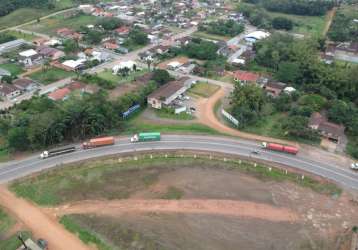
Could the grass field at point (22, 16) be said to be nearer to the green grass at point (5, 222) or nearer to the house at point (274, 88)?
the green grass at point (5, 222)

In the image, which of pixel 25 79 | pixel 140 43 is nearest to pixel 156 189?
pixel 25 79

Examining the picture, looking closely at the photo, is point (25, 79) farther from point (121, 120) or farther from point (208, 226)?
point (208, 226)

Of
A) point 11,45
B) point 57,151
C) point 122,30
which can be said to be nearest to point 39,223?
point 57,151

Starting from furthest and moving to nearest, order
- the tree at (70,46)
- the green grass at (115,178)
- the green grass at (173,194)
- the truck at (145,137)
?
the tree at (70,46)
the truck at (145,137)
the green grass at (115,178)
the green grass at (173,194)

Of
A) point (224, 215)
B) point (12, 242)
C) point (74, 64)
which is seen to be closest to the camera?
point (12, 242)

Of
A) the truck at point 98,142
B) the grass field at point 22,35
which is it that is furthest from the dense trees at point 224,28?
the truck at point 98,142

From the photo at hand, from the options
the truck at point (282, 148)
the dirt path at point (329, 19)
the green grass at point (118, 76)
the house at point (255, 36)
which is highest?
the dirt path at point (329, 19)

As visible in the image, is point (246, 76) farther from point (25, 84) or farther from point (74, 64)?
point (25, 84)
